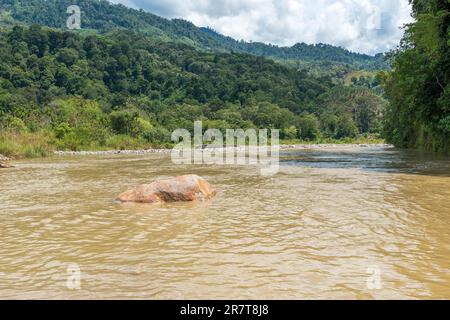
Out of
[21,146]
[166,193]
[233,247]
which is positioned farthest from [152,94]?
[233,247]

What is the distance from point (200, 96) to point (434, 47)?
352 feet

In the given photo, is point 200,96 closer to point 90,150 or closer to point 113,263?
point 90,150

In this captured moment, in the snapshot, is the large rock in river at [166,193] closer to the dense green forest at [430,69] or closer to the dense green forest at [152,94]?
the dense green forest at [430,69]

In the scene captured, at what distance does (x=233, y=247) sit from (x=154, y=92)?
122264 millimetres

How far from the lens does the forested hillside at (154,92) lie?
69438mm

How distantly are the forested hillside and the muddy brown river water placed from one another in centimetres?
→ 4748

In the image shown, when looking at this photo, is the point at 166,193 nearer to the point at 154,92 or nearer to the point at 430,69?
the point at 430,69

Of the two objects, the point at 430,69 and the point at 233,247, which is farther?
the point at 430,69

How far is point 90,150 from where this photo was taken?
5072 centimetres

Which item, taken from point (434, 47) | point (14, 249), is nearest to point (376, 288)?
point (14, 249)

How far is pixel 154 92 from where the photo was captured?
124562 mm

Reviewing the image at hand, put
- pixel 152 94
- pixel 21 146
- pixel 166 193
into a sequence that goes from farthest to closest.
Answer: pixel 152 94 < pixel 21 146 < pixel 166 193

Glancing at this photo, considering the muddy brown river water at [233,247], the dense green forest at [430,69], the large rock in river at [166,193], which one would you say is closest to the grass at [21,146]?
the muddy brown river water at [233,247]
